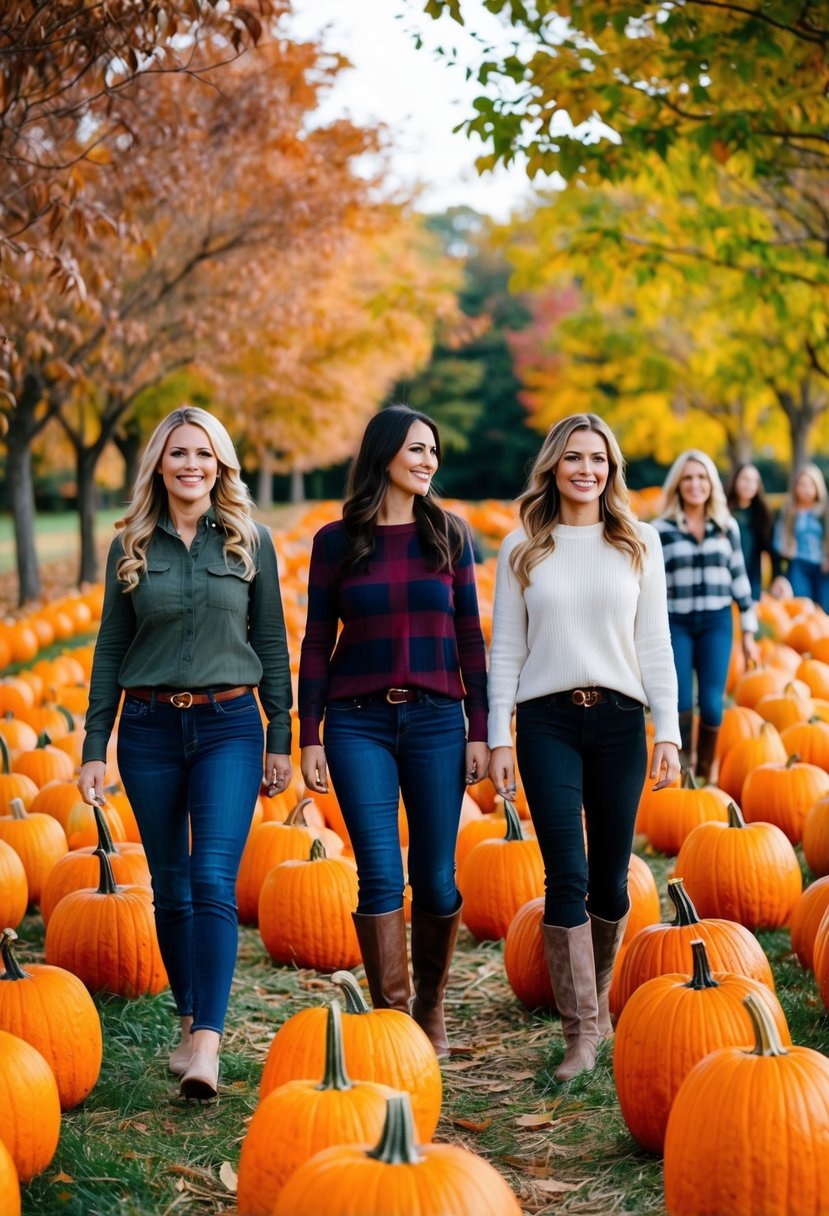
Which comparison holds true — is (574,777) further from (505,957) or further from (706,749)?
(706,749)

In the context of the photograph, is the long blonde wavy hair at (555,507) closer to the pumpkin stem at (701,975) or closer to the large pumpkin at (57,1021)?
the pumpkin stem at (701,975)

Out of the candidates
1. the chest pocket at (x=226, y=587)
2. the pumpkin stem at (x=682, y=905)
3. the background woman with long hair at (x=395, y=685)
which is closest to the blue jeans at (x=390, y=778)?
the background woman with long hair at (x=395, y=685)

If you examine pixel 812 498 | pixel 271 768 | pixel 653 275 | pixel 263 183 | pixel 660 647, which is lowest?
pixel 271 768

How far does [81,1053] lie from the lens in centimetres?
384

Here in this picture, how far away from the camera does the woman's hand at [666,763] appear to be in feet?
13.2

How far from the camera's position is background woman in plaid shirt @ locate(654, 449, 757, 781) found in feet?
23.8

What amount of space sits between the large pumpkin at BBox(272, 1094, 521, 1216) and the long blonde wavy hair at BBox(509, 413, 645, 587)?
78.8 inches

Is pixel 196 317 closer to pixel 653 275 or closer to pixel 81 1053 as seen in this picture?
pixel 653 275

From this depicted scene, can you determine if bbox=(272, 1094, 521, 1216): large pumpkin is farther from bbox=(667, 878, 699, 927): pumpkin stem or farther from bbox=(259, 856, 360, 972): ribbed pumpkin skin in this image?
bbox=(259, 856, 360, 972): ribbed pumpkin skin

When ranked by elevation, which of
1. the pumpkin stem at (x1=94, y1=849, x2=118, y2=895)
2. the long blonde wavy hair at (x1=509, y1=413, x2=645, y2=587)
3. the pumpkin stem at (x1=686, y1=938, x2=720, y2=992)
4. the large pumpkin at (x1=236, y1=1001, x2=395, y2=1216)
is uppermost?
the long blonde wavy hair at (x1=509, y1=413, x2=645, y2=587)

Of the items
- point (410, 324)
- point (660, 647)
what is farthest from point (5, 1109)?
point (410, 324)

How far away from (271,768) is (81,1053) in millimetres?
1030

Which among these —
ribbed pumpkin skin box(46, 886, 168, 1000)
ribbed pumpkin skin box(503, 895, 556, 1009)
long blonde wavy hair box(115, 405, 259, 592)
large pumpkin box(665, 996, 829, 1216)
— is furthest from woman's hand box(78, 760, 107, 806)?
large pumpkin box(665, 996, 829, 1216)

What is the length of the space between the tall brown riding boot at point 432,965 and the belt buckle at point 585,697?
85 centimetres
